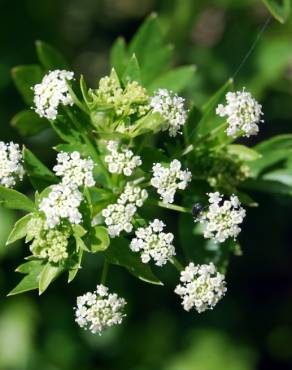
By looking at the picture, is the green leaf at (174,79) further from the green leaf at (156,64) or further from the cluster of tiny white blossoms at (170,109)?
the cluster of tiny white blossoms at (170,109)

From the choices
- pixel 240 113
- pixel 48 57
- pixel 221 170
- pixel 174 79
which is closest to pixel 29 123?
pixel 48 57

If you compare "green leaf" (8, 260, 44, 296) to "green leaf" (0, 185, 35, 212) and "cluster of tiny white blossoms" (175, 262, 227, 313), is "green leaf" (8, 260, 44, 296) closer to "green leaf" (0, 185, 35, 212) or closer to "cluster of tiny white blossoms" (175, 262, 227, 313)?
"green leaf" (0, 185, 35, 212)

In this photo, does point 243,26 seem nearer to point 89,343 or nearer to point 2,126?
point 2,126

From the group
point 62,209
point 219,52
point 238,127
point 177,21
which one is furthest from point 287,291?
point 62,209

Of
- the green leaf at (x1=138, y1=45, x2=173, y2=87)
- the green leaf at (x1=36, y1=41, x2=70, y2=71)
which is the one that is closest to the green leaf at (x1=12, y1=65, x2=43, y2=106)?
the green leaf at (x1=36, y1=41, x2=70, y2=71)

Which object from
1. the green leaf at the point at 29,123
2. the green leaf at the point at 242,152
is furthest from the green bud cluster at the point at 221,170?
the green leaf at the point at 29,123

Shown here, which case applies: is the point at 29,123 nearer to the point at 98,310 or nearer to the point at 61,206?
the point at 61,206
